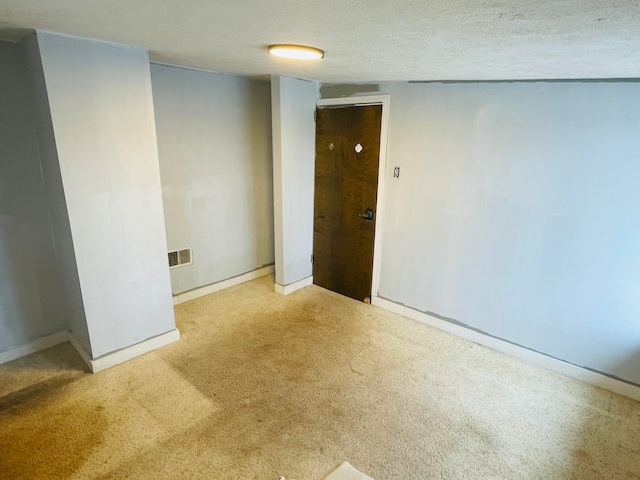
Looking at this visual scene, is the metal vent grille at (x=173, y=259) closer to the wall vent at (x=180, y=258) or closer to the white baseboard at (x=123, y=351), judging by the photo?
the wall vent at (x=180, y=258)

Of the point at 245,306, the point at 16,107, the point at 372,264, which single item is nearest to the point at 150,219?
the point at 16,107

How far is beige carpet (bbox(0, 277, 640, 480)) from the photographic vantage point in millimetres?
1938

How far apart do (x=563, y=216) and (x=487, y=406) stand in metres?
1.40

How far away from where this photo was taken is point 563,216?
2545 millimetres

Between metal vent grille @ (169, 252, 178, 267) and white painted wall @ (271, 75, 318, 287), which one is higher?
white painted wall @ (271, 75, 318, 287)

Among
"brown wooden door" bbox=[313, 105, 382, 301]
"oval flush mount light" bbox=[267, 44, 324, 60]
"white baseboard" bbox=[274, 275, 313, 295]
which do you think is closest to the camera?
"oval flush mount light" bbox=[267, 44, 324, 60]

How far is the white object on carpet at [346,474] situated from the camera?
1.85 meters

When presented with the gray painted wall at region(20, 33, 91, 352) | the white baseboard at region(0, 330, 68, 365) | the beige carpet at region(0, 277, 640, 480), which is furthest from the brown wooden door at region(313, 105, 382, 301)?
the white baseboard at region(0, 330, 68, 365)

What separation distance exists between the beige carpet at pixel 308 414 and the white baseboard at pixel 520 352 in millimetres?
66

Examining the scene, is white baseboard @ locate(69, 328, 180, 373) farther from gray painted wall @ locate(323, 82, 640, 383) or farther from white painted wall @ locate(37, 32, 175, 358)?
gray painted wall @ locate(323, 82, 640, 383)

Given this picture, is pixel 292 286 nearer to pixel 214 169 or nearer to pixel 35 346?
pixel 214 169

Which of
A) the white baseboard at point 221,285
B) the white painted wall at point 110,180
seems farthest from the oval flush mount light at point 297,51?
the white baseboard at point 221,285

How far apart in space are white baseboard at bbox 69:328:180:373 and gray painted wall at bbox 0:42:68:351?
1.03 ft

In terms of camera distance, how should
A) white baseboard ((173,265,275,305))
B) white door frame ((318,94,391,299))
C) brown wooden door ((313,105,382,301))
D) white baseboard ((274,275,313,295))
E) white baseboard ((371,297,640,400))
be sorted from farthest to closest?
white baseboard ((274,275,313,295)) < white baseboard ((173,265,275,305)) < brown wooden door ((313,105,382,301)) < white door frame ((318,94,391,299)) < white baseboard ((371,297,640,400))
